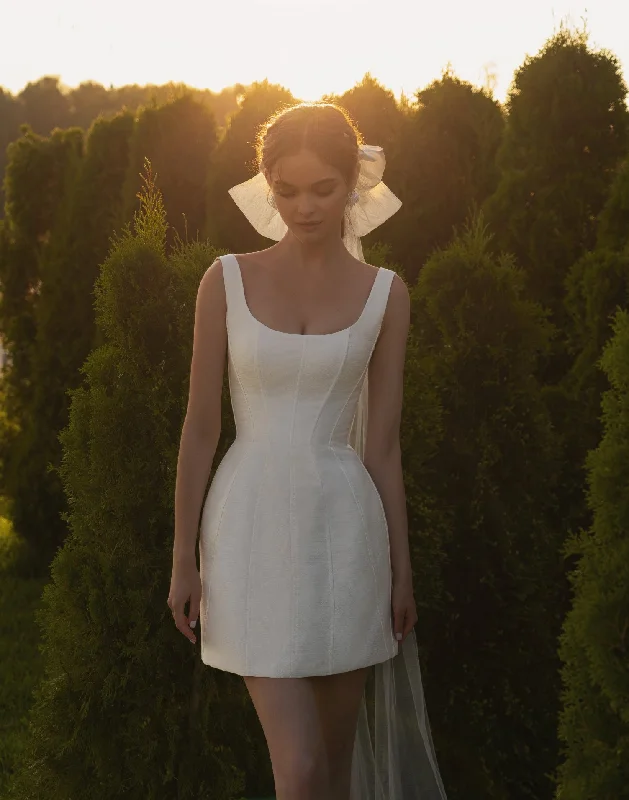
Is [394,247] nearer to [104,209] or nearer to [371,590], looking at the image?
[104,209]

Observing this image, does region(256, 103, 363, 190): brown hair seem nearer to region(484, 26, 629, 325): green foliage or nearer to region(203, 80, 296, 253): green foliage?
region(484, 26, 629, 325): green foliage

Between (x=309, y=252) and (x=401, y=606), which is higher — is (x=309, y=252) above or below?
above

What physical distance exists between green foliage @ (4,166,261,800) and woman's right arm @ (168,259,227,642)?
1.48 metres

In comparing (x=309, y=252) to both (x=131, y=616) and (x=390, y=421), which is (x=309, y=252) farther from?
(x=131, y=616)

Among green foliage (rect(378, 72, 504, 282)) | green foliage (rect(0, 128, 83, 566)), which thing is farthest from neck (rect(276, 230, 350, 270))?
green foliage (rect(0, 128, 83, 566))

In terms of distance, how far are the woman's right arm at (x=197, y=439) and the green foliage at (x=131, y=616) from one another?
1.48 metres

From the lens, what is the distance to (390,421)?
10.4ft

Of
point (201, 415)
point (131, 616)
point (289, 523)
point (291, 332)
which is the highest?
point (291, 332)

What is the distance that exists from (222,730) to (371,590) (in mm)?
1908

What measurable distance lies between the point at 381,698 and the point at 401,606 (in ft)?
1.92

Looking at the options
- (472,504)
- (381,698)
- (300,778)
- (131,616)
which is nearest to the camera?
(300,778)

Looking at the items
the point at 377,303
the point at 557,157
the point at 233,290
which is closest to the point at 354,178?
the point at 377,303

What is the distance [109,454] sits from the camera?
14.9 feet

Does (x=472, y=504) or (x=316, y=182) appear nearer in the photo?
(x=316, y=182)
